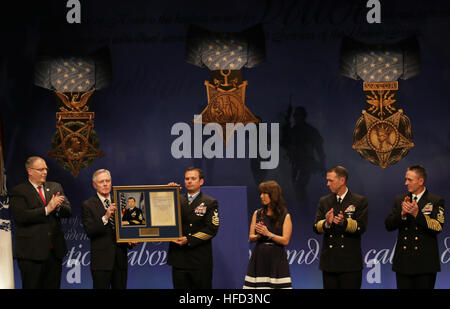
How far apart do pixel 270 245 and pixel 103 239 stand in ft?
4.89

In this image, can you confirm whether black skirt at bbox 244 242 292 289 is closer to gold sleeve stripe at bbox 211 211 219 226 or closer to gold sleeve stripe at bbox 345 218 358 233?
gold sleeve stripe at bbox 211 211 219 226

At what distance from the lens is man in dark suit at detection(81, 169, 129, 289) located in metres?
5.61

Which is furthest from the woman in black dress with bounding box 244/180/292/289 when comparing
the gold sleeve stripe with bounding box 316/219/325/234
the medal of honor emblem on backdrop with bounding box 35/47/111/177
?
the medal of honor emblem on backdrop with bounding box 35/47/111/177

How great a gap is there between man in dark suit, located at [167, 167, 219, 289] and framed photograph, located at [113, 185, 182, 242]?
0.14 m

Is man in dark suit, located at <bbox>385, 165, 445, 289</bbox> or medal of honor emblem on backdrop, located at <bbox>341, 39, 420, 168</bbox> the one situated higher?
medal of honor emblem on backdrop, located at <bbox>341, 39, 420, 168</bbox>

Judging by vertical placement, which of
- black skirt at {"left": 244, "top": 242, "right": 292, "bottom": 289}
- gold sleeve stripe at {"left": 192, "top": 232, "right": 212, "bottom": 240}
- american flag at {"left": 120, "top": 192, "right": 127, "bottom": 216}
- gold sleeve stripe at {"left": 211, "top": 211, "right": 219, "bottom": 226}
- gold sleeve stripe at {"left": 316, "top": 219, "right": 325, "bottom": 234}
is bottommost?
black skirt at {"left": 244, "top": 242, "right": 292, "bottom": 289}

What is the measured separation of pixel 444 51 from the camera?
7.07 meters

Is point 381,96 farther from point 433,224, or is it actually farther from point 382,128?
point 433,224

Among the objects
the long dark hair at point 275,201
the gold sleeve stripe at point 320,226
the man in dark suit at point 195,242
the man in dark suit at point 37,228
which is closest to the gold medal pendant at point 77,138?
the man in dark suit at point 37,228

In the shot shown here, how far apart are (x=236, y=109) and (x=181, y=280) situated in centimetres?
227

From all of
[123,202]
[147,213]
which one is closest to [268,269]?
[147,213]

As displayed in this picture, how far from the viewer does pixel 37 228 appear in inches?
228

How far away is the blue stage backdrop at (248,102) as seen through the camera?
712cm

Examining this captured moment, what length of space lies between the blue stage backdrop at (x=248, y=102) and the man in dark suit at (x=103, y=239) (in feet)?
5.43
